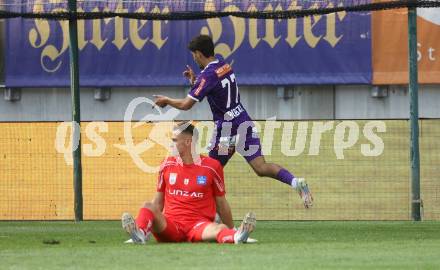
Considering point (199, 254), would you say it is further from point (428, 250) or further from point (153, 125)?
point (153, 125)

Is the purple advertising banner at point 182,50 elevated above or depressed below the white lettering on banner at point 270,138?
above

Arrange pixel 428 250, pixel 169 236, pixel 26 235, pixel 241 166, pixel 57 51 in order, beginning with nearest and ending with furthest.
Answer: pixel 428 250 < pixel 169 236 < pixel 26 235 < pixel 241 166 < pixel 57 51

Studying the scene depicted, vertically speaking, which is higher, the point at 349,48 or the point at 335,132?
the point at 349,48

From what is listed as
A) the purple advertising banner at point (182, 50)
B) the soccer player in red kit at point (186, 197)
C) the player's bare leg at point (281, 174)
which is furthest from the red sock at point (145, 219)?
the purple advertising banner at point (182, 50)

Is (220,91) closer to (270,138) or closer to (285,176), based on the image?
(285,176)

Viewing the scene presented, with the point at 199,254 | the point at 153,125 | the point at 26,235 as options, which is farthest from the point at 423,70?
the point at 199,254

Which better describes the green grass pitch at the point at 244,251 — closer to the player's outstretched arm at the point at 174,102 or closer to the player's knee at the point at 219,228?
the player's knee at the point at 219,228

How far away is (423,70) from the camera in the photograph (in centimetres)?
1977

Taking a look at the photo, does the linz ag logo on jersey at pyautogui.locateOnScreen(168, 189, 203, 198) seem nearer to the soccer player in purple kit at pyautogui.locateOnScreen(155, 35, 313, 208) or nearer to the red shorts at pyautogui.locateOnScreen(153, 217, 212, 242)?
the red shorts at pyautogui.locateOnScreen(153, 217, 212, 242)

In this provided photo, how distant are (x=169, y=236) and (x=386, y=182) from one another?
6.41 meters

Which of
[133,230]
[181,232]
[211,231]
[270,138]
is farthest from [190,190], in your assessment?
[270,138]

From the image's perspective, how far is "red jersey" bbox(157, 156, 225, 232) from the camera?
1049 centimetres

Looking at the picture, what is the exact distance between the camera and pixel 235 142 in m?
12.0

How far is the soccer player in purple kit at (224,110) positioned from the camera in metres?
11.8
